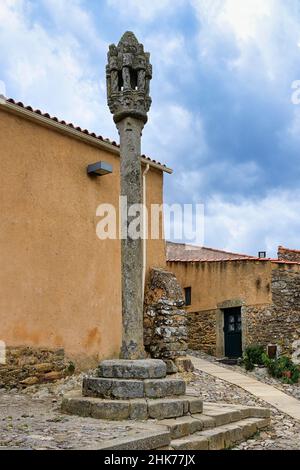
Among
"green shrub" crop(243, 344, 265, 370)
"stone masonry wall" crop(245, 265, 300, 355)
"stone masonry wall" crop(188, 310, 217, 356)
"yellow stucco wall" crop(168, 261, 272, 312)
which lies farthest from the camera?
"stone masonry wall" crop(188, 310, 217, 356)

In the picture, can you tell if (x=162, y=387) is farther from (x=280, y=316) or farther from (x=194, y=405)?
(x=280, y=316)

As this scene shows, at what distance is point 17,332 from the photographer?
25.3ft

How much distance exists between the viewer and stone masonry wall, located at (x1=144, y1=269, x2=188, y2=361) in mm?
9609

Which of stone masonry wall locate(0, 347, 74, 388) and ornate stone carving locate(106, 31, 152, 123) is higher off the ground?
ornate stone carving locate(106, 31, 152, 123)

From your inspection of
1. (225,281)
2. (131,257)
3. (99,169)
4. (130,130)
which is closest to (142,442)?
(131,257)

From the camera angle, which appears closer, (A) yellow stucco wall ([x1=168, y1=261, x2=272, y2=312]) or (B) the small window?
(A) yellow stucco wall ([x1=168, y1=261, x2=272, y2=312])

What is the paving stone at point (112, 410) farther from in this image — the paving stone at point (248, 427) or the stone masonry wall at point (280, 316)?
Result: the stone masonry wall at point (280, 316)

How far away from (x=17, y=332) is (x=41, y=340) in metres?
0.51

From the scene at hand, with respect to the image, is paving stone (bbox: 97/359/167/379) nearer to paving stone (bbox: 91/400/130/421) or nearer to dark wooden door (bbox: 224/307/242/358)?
paving stone (bbox: 91/400/130/421)

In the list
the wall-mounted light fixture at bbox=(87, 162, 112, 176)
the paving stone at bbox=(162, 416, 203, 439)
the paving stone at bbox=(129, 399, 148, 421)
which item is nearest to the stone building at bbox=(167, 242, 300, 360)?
the wall-mounted light fixture at bbox=(87, 162, 112, 176)

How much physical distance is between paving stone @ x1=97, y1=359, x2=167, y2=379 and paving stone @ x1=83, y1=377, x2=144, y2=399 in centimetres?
11

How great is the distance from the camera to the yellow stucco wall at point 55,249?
787 centimetres

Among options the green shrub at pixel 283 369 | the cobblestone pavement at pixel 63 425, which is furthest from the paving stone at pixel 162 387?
the green shrub at pixel 283 369

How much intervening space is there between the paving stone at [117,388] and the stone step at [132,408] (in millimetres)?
82
